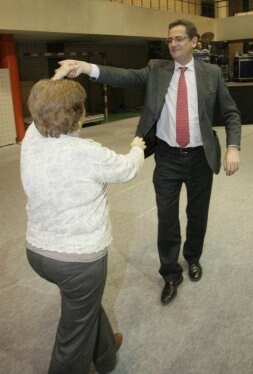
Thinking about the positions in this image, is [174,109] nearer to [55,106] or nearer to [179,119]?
[179,119]

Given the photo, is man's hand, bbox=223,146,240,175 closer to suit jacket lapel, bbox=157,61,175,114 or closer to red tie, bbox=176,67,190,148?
red tie, bbox=176,67,190,148

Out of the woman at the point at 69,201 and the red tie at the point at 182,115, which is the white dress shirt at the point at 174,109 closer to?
the red tie at the point at 182,115

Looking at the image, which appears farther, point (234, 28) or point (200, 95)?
point (234, 28)

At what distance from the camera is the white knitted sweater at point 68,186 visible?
133 cm

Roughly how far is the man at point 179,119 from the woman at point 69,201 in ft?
2.42

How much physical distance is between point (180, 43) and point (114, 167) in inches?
41.5

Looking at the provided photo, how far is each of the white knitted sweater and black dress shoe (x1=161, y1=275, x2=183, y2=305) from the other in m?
1.07

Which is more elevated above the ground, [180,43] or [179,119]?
[180,43]

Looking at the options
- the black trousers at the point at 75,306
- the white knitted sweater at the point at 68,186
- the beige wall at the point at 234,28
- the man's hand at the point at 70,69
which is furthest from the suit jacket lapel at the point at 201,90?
the beige wall at the point at 234,28

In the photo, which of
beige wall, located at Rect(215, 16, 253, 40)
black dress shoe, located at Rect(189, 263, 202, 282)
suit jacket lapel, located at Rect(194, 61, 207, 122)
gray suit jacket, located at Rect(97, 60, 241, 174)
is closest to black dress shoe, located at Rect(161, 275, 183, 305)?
black dress shoe, located at Rect(189, 263, 202, 282)

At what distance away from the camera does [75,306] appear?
1.47 meters

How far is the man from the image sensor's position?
6.99 feet

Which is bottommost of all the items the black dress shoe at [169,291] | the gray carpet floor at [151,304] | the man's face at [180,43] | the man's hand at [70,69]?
the gray carpet floor at [151,304]

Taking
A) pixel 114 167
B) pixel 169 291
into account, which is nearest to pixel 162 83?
pixel 114 167
